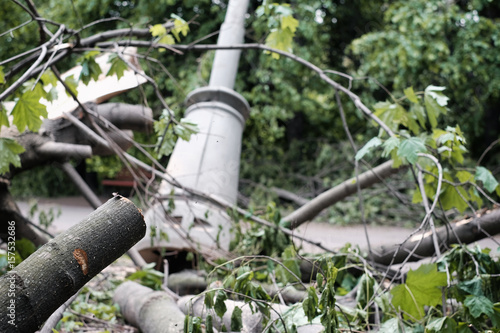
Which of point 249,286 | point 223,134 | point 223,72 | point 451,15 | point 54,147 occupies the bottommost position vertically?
point 249,286

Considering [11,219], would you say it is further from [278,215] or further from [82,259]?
[82,259]

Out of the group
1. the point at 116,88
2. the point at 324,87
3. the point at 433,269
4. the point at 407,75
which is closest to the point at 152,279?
the point at 116,88

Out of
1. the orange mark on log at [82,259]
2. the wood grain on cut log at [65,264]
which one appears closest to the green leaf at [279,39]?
the wood grain on cut log at [65,264]

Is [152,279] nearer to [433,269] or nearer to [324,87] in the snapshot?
[433,269]

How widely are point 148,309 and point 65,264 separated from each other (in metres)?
1.17

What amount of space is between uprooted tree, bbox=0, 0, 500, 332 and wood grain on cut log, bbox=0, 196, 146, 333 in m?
0.02

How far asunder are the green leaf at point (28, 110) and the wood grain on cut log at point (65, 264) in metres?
1.04

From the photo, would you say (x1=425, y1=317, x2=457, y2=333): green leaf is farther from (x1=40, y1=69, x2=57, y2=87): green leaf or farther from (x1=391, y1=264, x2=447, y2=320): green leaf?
(x1=40, y1=69, x2=57, y2=87): green leaf

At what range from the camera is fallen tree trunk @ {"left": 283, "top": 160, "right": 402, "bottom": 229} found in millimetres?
3184

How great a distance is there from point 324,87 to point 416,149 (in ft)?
24.4

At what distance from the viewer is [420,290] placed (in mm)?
1895

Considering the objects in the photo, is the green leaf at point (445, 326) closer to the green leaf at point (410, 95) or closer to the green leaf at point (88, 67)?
the green leaf at point (410, 95)

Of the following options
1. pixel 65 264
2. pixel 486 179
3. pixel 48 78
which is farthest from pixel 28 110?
pixel 486 179

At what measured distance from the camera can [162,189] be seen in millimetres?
4145
